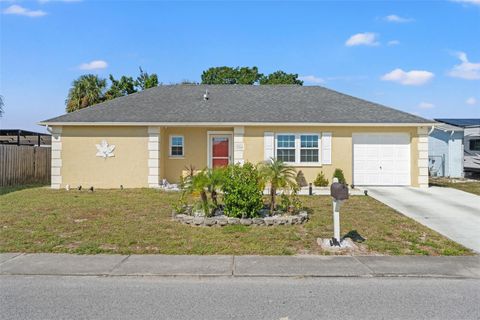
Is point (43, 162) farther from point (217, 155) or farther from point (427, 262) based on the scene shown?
point (427, 262)

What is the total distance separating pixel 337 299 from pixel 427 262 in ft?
8.08

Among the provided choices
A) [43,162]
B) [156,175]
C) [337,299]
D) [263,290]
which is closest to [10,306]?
[263,290]

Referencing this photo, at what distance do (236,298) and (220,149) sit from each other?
41.5ft

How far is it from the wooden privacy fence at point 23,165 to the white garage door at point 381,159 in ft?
52.0

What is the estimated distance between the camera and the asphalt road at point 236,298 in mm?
4211

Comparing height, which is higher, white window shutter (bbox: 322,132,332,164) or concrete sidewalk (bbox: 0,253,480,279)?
white window shutter (bbox: 322,132,332,164)

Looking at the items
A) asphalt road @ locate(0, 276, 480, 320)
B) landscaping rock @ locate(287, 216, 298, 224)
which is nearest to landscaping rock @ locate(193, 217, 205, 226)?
landscaping rock @ locate(287, 216, 298, 224)

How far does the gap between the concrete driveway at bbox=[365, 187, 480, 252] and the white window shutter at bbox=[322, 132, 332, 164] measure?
6.97ft

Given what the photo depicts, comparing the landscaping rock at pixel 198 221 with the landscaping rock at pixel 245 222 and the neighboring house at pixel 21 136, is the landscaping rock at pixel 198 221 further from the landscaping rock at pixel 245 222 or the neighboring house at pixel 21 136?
the neighboring house at pixel 21 136

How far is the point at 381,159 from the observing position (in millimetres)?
16438

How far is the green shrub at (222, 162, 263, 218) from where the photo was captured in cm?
894

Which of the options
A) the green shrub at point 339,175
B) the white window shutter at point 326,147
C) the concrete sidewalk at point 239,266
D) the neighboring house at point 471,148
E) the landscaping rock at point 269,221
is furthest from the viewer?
the neighboring house at point 471,148

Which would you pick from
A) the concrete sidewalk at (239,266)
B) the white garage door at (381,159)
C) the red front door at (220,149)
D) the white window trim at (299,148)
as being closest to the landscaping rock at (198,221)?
the concrete sidewalk at (239,266)

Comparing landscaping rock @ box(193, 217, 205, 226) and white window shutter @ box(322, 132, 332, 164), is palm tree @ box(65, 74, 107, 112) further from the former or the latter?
landscaping rock @ box(193, 217, 205, 226)
